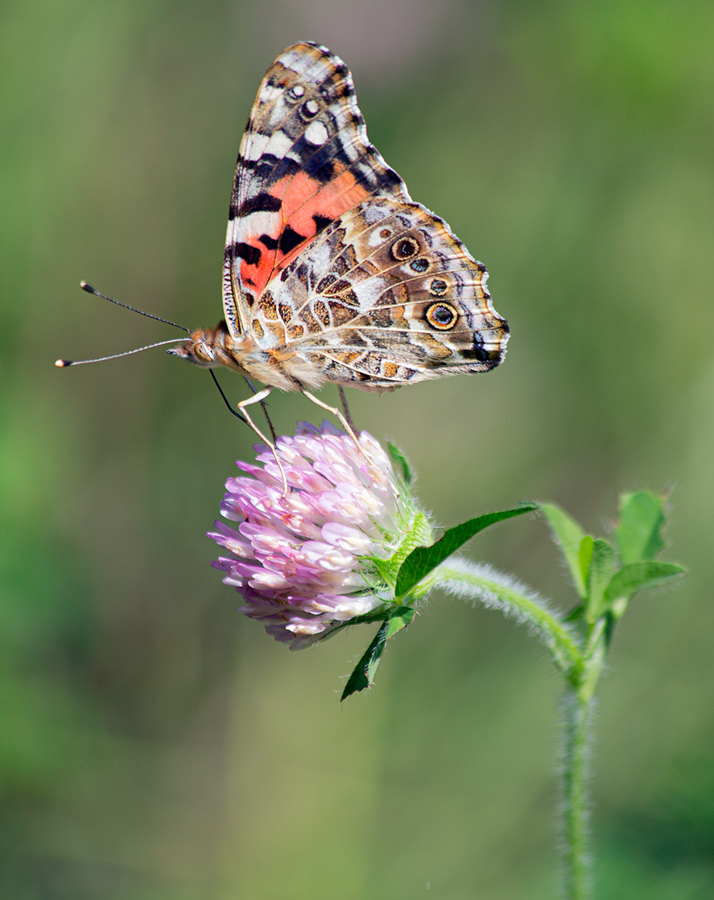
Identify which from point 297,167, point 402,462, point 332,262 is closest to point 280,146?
point 297,167

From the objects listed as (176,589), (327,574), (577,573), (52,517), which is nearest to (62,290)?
(52,517)

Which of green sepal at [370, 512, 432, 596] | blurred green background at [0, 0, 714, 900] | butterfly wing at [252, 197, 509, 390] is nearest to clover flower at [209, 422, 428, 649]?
green sepal at [370, 512, 432, 596]

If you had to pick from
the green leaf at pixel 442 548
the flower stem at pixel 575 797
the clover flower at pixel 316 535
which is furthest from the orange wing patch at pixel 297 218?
the flower stem at pixel 575 797

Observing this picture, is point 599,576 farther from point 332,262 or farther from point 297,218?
point 297,218

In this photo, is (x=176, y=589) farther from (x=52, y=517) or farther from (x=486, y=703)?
(x=486, y=703)

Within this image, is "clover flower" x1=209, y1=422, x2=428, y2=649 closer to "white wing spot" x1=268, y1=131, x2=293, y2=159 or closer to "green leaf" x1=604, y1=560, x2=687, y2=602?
"green leaf" x1=604, y1=560, x2=687, y2=602
